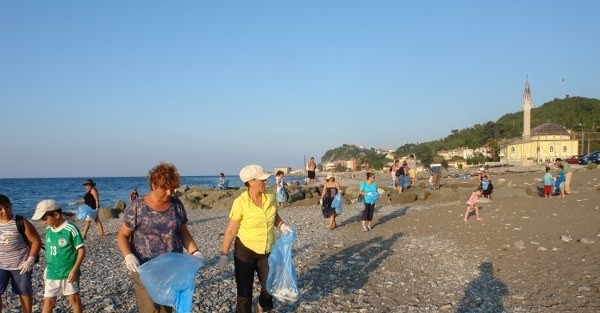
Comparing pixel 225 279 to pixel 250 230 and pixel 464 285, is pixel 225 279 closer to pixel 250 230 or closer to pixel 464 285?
pixel 250 230

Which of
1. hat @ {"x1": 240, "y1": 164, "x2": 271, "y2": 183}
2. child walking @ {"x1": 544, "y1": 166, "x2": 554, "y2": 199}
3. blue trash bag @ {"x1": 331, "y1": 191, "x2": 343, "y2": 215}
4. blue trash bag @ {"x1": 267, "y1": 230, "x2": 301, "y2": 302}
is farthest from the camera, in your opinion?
child walking @ {"x1": 544, "y1": 166, "x2": 554, "y2": 199}

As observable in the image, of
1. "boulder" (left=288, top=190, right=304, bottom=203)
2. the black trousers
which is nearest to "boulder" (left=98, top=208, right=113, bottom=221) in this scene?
"boulder" (left=288, top=190, right=304, bottom=203)

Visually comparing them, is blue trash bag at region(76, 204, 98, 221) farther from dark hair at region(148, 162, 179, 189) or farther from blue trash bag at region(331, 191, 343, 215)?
dark hair at region(148, 162, 179, 189)

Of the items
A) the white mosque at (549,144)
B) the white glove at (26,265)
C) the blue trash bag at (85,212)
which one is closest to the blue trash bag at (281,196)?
the blue trash bag at (85,212)

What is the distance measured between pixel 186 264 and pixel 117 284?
14.6 feet

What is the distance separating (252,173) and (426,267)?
5.29 meters

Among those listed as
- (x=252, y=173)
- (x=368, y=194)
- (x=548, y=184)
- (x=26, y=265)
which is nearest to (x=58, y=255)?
(x=26, y=265)

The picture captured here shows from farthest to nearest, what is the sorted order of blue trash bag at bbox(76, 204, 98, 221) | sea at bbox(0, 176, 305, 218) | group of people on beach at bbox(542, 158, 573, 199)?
sea at bbox(0, 176, 305, 218), group of people on beach at bbox(542, 158, 573, 199), blue trash bag at bbox(76, 204, 98, 221)

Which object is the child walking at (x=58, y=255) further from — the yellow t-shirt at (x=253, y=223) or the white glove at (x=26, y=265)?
Result: the yellow t-shirt at (x=253, y=223)

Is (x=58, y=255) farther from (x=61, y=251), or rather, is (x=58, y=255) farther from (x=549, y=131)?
(x=549, y=131)

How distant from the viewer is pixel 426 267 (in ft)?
30.0

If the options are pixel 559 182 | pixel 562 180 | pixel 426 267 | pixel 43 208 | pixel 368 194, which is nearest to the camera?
pixel 43 208

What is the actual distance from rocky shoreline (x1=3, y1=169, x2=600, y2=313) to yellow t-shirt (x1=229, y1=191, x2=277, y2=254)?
5.15 feet

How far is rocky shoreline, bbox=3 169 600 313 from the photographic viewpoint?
6836 mm
